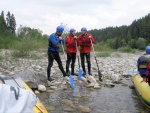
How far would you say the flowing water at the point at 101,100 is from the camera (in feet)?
20.6


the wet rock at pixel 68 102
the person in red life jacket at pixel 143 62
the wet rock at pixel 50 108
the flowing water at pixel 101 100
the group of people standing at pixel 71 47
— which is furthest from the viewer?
the group of people standing at pixel 71 47

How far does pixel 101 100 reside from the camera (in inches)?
280

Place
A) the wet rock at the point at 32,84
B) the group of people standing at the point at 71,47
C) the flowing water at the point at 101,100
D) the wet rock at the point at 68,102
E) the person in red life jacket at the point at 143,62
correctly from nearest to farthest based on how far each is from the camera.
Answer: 1. the flowing water at the point at 101,100
2. the wet rock at the point at 68,102
3. the person in red life jacket at the point at 143,62
4. the wet rock at the point at 32,84
5. the group of people standing at the point at 71,47

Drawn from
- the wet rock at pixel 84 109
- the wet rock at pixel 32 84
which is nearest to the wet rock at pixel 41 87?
the wet rock at pixel 32 84

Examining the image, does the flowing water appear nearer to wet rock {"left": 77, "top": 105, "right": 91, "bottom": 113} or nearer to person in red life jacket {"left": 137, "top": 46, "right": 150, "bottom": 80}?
wet rock {"left": 77, "top": 105, "right": 91, "bottom": 113}

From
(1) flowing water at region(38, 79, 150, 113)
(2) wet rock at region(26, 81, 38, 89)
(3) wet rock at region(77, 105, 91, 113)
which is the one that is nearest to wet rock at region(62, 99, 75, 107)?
(1) flowing water at region(38, 79, 150, 113)

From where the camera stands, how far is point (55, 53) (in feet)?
27.5

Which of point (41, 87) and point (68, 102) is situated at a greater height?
point (41, 87)

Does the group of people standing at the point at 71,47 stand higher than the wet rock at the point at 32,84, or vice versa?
the group of people standing at the point at 71,47

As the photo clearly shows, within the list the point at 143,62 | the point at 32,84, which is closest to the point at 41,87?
the point at 32,84

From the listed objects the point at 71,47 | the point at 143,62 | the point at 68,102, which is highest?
the point at 71,47

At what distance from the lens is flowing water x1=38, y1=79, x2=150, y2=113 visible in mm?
6266

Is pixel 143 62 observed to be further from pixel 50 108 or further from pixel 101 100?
pixel 50 108

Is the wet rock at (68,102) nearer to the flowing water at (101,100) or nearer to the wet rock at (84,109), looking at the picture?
the flowing water at (101,100)
